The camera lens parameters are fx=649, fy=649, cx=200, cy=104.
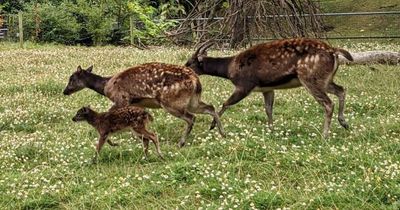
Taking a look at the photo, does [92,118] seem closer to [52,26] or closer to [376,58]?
[376,58]

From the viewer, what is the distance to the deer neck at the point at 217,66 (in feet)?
31.7

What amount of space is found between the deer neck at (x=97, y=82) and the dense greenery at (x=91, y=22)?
18.6 meters

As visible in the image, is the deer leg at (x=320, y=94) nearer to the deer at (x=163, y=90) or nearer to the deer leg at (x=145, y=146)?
the deer at (x=163, y=90)

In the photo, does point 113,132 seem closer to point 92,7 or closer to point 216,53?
point 216,53

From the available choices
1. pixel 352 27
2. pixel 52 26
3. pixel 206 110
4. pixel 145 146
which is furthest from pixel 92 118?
pixel 352 27

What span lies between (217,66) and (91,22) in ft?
67.2

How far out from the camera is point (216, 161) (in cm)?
708

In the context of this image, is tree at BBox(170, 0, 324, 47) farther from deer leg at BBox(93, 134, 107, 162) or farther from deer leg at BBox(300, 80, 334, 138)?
deer leg at BBox(93, 134, 107, 162)

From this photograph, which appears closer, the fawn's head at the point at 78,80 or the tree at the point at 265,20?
the fawn's head at the point at 78,80

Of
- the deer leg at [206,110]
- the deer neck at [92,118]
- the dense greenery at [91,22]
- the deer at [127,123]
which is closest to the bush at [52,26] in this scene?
the dense greenery at [91,22]

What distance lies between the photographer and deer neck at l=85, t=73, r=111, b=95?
31.3 ft

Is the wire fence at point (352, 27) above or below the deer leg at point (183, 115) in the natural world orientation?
below

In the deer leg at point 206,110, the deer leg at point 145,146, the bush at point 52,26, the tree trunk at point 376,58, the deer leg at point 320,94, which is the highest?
the deer leg at point 320,94

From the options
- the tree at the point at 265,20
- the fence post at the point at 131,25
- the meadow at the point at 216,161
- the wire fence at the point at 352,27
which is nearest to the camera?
the meadow at the point at 216,161
